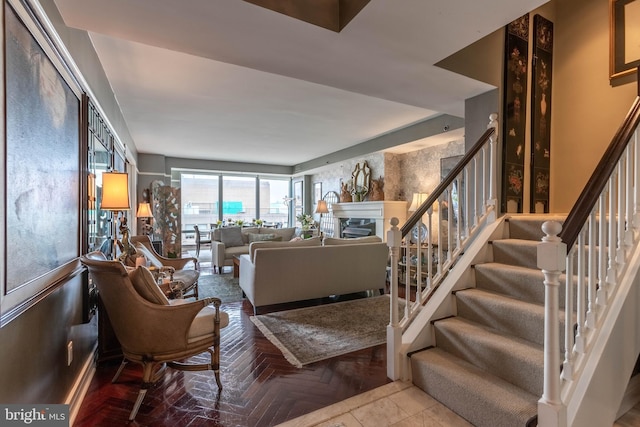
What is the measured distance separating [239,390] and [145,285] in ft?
3.32

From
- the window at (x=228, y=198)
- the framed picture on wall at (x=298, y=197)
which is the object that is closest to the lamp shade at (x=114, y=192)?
the window at (x=228, y=198)

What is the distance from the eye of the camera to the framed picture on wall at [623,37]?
289 cm

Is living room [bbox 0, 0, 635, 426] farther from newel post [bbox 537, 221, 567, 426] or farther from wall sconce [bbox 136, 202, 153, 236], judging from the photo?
wall sconce [bbox 136, 202, 153, 236]

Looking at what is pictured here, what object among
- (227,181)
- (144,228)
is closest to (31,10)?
(144,228)

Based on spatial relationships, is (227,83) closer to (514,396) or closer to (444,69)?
(444,69)

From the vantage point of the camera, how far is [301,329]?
10.7 feet

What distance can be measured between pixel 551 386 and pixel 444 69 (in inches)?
94.2

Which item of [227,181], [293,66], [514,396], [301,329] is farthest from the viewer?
[227,181]

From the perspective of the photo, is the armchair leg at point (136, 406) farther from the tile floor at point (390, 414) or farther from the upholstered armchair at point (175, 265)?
the upholstered armchair at point (175, 265)

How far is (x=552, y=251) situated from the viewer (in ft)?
4.45

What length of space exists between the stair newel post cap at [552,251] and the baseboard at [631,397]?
1.44 m

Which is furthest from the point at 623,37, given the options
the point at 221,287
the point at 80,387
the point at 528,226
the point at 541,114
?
the point at 221,287

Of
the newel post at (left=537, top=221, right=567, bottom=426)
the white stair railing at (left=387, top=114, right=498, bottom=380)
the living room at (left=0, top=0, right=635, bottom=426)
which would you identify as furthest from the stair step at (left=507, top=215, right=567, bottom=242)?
the newel post at (left=537, top=221, right=567, bottom=426)

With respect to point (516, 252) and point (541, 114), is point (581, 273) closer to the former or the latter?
point (516, 252)
